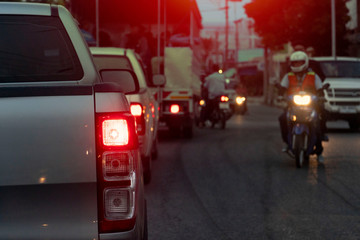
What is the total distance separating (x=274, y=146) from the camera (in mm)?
14898

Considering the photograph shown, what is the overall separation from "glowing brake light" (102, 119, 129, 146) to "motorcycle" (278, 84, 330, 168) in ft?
24.8

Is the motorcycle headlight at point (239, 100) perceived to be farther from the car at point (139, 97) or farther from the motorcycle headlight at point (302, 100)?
the car at point (139, 97)

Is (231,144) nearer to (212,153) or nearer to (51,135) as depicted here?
(212,153)

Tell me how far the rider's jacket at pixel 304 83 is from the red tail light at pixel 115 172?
26.8 ft

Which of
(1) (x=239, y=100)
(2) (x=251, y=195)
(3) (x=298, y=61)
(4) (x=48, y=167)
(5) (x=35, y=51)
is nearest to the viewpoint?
(4) (x=48, y=167)

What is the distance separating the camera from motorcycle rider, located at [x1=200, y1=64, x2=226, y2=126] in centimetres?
2152

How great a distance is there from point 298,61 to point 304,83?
36 cm

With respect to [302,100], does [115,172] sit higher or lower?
lower

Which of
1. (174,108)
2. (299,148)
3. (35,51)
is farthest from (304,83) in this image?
(35,51)

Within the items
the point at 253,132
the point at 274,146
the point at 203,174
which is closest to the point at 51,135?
the point at 203,174

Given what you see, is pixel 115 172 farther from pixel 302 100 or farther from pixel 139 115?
pixel 302 100

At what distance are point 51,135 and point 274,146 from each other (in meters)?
11.8

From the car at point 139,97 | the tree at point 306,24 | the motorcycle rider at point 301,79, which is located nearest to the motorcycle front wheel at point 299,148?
the motorcycle rider at point 301,79

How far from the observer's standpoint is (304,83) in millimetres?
11414
